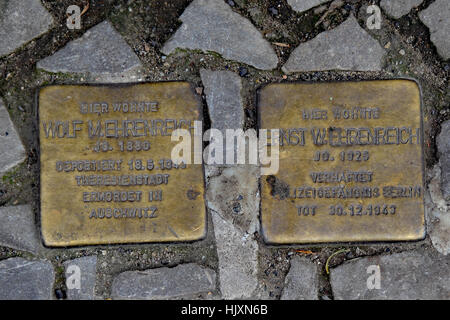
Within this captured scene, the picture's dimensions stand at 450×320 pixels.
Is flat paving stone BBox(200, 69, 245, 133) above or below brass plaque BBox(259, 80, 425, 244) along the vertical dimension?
above

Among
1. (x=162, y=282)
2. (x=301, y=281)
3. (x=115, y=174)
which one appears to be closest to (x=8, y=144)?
(x=115, y=174)

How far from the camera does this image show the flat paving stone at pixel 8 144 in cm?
171

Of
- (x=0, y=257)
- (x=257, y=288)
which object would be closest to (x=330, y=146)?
(x=257, y=288)

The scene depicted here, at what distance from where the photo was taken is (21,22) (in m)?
1.71

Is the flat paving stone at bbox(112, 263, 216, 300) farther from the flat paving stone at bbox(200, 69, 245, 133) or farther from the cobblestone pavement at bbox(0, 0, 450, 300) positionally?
the flat paving stone at bbox(200, 69, 245, 133)

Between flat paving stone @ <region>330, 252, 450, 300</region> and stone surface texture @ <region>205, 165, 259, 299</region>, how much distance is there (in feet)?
1.28

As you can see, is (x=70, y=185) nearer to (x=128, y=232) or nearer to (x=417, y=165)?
(x=128, y=232)

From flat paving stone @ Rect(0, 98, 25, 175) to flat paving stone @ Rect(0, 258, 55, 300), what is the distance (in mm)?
438

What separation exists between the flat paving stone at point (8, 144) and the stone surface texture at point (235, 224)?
2.79 ft

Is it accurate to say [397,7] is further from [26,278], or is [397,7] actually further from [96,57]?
[26,278]

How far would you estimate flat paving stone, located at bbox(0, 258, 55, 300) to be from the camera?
1714mm

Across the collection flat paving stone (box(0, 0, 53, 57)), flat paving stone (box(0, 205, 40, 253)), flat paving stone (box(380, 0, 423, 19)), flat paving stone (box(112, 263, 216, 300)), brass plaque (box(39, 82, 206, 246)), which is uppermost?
flat paving stone (box(380, 0, 423, 19))

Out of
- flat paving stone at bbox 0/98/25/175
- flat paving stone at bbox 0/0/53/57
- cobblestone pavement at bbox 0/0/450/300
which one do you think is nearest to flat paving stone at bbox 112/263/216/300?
cobblestone pavement at bbox 0/0/450/300
